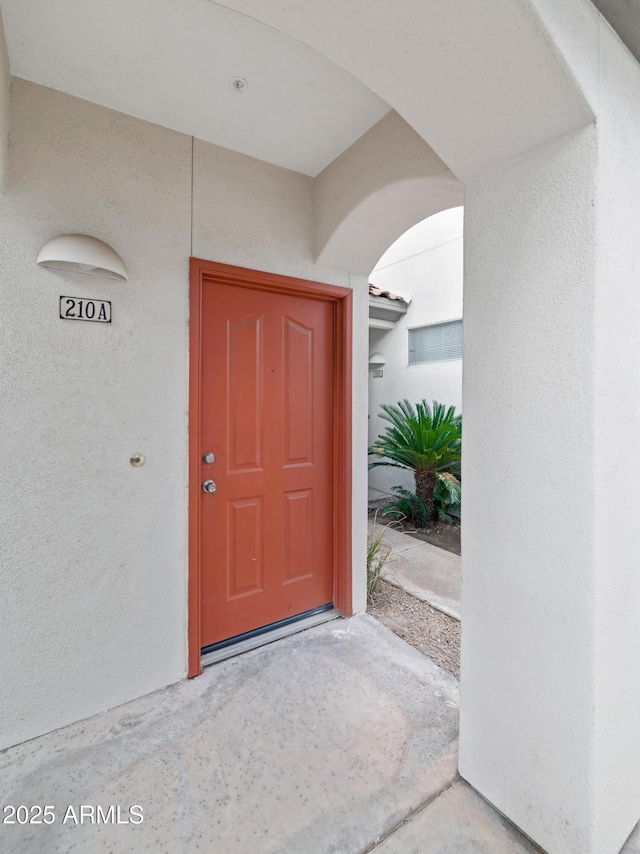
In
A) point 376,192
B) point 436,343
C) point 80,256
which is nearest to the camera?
point 80,256

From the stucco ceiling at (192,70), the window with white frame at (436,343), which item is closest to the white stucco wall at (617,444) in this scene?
the stucco ceiling at (192,70)

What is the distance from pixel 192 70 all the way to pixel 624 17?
1487 millimetres

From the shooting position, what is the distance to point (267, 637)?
2.32 meters

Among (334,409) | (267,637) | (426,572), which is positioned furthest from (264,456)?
(426,572)

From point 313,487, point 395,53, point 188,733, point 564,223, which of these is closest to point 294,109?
point 395,53

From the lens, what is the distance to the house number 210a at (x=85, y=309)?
1681 millimetres

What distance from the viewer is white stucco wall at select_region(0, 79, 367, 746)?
1.61 m

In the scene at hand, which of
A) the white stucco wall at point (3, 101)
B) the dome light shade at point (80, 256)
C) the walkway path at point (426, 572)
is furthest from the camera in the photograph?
the walkway path at point (426, 572)

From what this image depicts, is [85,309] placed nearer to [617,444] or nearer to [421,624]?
[617,444]

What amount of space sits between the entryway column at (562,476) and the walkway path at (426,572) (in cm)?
140

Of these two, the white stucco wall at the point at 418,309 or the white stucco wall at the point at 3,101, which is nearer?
the white stucco wall at the point at 3,101

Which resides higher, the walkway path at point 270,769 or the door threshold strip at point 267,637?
the door threshold strip at point 267,637

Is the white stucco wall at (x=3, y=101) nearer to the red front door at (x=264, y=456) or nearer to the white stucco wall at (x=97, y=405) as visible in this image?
the white stucco wall at (x=97, y=405)

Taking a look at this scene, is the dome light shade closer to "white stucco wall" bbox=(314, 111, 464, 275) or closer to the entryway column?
"white stucco wall" bbox=(314, 111, 464, 275)
